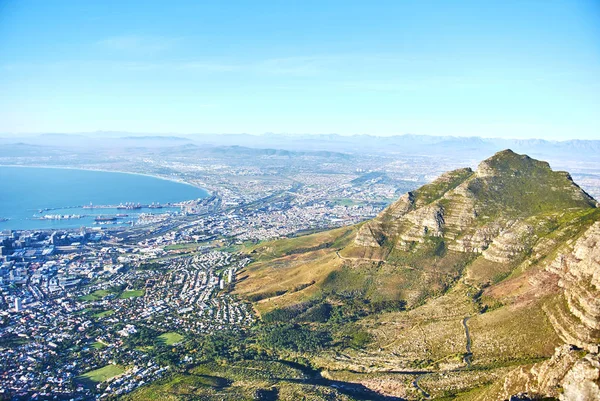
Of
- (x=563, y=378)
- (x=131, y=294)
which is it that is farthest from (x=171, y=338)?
(x=563, y=378)

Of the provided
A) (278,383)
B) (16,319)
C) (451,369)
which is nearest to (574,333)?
(451,369)

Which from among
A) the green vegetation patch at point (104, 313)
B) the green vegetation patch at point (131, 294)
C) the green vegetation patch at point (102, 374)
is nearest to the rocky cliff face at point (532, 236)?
the green vegetation patch at point (131, 294)

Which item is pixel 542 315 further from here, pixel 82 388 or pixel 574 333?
pixel 82 388

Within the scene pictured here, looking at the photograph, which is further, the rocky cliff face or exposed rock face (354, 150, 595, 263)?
exposed rock face (354, 150, 595, 263)

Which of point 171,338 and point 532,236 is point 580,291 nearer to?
point 532,236

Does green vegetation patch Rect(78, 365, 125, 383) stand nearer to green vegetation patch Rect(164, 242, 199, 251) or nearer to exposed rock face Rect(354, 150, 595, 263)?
exposed rock face Rect(354, 150, 595, 263)

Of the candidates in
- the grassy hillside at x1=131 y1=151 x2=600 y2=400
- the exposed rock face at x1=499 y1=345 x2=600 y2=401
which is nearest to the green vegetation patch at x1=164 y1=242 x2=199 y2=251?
the grassy hillside at x1=131 y1=151 x2=600 y2=400
